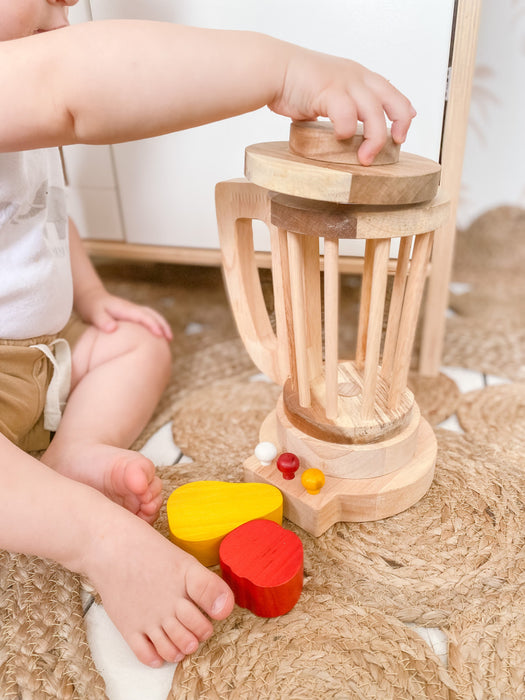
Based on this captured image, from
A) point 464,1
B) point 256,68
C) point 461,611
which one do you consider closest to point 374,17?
point 464,1

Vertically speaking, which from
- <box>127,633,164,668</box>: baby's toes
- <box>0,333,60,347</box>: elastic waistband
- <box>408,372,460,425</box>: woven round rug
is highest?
<box>0,333,60,347</box>: elastic waistband

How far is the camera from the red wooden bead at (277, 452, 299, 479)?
1.75ft

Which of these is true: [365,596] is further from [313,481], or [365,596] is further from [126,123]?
[126,123]

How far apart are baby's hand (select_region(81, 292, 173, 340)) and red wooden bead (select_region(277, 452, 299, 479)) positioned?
0.88ft

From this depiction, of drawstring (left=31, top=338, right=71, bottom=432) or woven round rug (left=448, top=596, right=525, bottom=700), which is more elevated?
drawstring (left=31, top=338, right=71, bottom=432)

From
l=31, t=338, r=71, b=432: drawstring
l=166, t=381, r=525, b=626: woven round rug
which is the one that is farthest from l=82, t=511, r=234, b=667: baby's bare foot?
l=31, t=338, r=71, b=432: drawstring

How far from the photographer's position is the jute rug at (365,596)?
0.41m

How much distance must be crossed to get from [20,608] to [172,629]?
0.13 m

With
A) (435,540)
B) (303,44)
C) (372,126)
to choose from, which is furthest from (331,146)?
(435,540)

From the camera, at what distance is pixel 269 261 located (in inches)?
24.6

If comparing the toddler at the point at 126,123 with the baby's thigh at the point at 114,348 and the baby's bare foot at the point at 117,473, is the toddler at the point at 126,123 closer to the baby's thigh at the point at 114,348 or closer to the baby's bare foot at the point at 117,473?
the baby's bare foot at the point at 117,473

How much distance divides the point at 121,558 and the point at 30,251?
1.07 ft

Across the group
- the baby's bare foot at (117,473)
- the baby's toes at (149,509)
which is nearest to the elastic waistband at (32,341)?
the baby's bare foot at (117,473)

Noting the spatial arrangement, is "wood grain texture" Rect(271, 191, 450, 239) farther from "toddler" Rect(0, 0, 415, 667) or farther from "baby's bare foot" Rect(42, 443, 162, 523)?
"baby's bare foot" Rect(42, 443, 162, 523)
